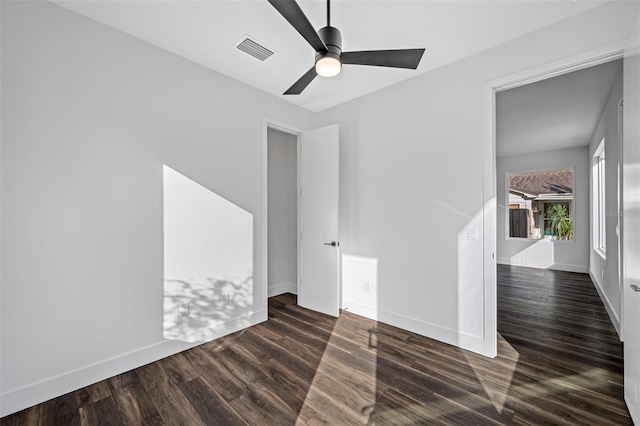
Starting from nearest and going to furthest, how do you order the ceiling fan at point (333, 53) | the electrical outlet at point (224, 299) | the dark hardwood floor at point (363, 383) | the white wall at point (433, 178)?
the ceiling fan at point (333, 53) → the dark hardwood floor at point (363, 383) → the white wall at point (433, 178) → the electrical outlet at point (224, 299)

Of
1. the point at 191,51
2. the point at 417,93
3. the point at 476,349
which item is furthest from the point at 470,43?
the point at 476,349

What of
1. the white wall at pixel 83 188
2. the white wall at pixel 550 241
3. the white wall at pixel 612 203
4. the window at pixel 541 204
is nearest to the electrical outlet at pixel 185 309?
the white wall at pixel 83 188

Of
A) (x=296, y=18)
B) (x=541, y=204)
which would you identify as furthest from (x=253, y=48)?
(x=541, y=204)

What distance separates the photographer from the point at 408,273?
3.06 m

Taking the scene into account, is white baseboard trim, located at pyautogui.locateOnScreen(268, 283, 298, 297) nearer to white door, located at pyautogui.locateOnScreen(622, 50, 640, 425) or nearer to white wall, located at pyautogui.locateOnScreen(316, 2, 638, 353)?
white wall, located at pyautogui.locateOnScreen(316, 2, 638, 353)

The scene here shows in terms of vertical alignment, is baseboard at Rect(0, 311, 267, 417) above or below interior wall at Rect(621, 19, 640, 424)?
below

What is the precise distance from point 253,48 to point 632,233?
3.08 m

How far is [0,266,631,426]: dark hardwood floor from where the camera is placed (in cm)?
179

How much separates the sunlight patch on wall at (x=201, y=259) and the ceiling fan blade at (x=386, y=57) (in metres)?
1.86

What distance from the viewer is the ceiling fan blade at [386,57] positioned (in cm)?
166

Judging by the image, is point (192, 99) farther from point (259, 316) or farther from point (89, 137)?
point (259, 316)

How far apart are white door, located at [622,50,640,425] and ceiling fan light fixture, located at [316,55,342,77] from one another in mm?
1694

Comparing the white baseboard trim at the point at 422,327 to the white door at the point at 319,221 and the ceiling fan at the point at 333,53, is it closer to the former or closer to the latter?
the white door at the point at 319,221

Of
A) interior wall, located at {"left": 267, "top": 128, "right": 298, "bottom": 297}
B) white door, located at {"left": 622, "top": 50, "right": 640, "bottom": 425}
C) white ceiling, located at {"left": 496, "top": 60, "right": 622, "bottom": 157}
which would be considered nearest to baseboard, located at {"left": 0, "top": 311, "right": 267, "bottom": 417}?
interior wall, located at {"left": 267, "top": 128, "right": 298, "bottom": 297}
